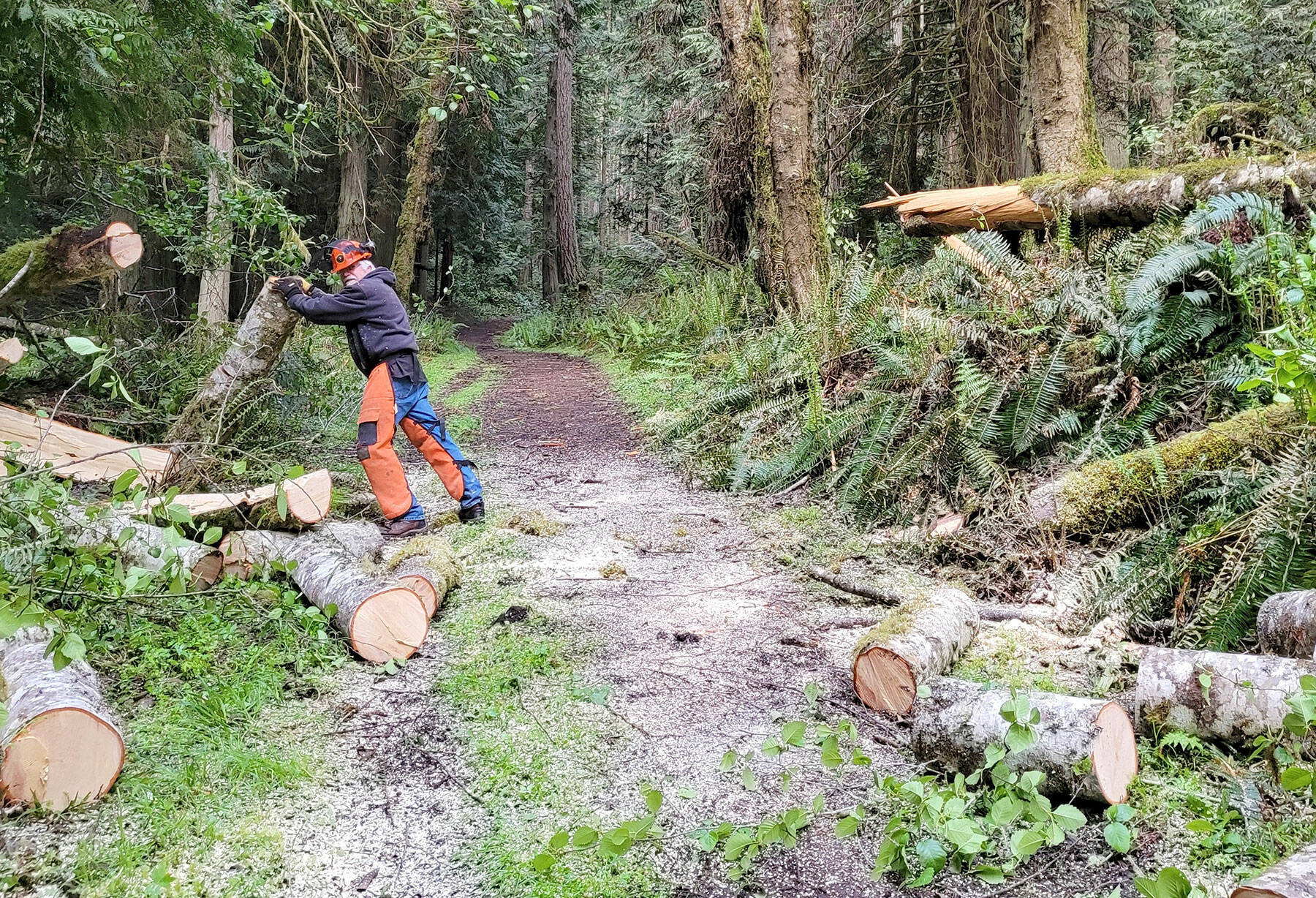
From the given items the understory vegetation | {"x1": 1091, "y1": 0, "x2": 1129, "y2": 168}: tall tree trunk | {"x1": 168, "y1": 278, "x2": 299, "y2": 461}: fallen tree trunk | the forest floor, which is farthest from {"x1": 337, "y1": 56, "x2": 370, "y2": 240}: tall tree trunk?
{"x1": 1091, "y1": 0, "x2": 1129, "y2": 168}: tall tree trunk

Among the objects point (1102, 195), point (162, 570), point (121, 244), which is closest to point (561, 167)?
point (121, 244)

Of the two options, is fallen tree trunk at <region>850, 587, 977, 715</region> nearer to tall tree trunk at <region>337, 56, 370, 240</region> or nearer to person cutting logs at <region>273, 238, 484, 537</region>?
person cutting logs at <region>273, 238, 484, 537</region>

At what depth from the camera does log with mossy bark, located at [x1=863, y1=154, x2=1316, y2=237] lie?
225 inches

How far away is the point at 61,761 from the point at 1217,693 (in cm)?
369

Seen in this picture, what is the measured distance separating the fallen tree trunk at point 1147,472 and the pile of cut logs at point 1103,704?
1262 millimetres

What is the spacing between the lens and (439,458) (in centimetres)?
607

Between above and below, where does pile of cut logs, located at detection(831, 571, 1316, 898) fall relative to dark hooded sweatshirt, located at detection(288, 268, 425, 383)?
below

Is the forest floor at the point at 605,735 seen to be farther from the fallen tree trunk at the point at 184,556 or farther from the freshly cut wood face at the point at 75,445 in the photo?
the freshly cut wood face at the point at 75,445

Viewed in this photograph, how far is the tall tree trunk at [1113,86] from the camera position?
1356 cm

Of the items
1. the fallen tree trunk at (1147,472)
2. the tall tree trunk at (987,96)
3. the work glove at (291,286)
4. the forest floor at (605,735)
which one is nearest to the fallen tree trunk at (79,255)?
the work glove at (291,286)

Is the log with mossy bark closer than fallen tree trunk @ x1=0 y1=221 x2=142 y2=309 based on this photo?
Yes

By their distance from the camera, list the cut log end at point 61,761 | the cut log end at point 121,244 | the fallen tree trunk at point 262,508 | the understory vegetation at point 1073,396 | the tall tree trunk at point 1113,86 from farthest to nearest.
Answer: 1. the tall tree trunk at point 1113,86
2. the cut log end at point 121,244
3. the fallen tree trunk at point 262,508
4. the understory vegetation at point 1073,396
5. the cut log end at point 61,761

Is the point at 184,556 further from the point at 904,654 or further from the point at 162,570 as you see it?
the point at 904,654

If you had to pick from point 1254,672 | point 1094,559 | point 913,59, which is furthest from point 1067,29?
point 1254,672
